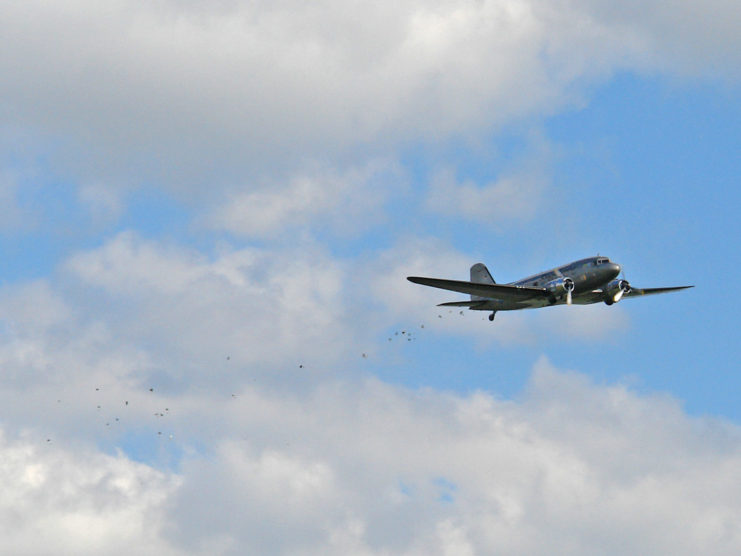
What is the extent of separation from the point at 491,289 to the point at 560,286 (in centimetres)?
597

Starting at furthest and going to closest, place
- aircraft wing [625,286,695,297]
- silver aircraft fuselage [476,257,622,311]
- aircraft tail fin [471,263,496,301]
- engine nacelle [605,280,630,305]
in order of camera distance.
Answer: aircraft tail fin [471,263,496,301] → aircraft wing [625,286,695,297] → engine nacelle [605,280,630,305] → silver aircraft fuselage [476,257,622,311]

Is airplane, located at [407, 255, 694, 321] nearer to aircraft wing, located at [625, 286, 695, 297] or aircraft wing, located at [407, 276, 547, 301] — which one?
aircraft wing, located at [407, 276, 547, 301]

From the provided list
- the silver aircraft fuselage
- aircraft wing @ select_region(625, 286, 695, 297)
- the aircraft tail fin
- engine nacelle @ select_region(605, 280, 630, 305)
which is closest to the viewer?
the silver aircraft fuselage

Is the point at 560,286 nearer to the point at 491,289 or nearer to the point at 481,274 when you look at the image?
the point at 491,289

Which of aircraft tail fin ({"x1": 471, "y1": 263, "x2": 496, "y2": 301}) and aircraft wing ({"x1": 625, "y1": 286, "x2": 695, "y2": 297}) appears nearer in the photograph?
aircraft wing ({"x1": 625, "y1": 286, "x2": 695, "y2": 297})

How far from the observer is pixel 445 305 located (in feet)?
368

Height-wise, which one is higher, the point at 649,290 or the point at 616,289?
the point at 649,290

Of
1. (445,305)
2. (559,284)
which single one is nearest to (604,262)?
(559,284)

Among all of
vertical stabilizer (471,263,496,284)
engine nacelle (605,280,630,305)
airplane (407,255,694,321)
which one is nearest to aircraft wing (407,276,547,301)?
airplane (407,255,694,321)

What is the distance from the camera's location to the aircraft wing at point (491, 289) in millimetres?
108312

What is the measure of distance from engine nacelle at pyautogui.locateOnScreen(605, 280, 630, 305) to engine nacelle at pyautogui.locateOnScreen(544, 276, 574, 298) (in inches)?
160

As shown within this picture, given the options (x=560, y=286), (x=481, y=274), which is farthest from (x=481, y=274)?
(x=560, y=286)

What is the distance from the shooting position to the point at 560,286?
109000 mm

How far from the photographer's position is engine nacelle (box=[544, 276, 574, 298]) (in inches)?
4284
